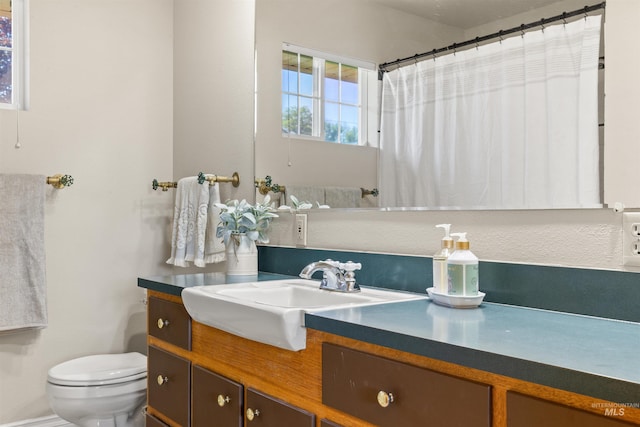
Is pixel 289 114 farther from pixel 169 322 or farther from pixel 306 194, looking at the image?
pixel 169 322

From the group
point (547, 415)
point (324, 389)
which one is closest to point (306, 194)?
point (324, 389)

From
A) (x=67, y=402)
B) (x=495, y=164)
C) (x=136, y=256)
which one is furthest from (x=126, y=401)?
(x=495, y=164)

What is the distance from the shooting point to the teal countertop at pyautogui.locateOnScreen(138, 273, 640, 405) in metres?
0.79

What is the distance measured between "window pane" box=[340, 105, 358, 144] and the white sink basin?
0.52 meters

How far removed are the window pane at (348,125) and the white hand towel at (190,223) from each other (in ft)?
2.71

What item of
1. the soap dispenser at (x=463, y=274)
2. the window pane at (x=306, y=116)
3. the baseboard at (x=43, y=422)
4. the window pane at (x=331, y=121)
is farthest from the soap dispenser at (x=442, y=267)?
the baseboard at (x=43, y=422)

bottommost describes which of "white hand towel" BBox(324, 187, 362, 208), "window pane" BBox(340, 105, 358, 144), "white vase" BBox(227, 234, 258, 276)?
"white vase" BBox(227, 234, 258, 276)

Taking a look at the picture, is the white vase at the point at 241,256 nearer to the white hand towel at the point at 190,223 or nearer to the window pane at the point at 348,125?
the white hand towel at the point at 190,223

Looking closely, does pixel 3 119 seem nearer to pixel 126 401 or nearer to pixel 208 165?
pixel 208 165

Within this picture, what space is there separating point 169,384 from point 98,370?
721mm

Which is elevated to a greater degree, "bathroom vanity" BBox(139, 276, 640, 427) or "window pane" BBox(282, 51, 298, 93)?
"window pane" BBox(282, 51, 298, 93)

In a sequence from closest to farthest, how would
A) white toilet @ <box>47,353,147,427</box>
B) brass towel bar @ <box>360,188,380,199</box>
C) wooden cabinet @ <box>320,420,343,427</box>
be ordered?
wooden cabinet @ <box>320,420,343,427</box>, brass towel bar @ <box>360,188,380,199</box>, white toilet @ <box>47,353,147,427</box>

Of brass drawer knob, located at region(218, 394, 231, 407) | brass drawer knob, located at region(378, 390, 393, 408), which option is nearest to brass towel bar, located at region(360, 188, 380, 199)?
brass drawer knob, located at region(218, 394, 231, 407)

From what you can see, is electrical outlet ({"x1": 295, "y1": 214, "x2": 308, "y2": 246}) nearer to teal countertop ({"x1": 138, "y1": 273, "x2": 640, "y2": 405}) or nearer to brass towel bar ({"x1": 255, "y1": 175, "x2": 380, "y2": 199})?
brass towel bar ({"x1": 255, "y1": 175, "x2": 380, "y2": 199})
